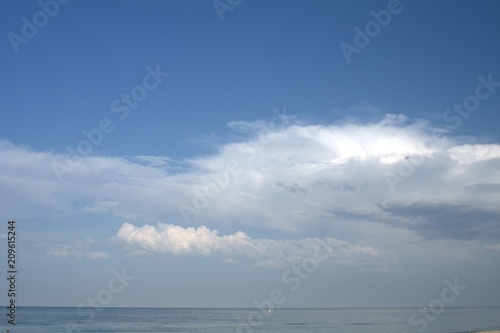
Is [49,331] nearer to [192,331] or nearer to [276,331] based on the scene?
[192,331]

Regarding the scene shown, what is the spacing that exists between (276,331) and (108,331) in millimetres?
36118

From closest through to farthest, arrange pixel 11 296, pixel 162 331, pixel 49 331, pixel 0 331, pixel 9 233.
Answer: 1. pixel 9 233
2. pixel 11 296
3. pixel 0 331
4. pixel 49 331
5. pixel 162 331

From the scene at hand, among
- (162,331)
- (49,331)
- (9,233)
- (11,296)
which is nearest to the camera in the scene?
(9,233)

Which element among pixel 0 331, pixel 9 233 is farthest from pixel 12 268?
pixel 0 331

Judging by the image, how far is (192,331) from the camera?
375 feet

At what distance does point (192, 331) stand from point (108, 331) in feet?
59.1

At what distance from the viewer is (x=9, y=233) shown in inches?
1427

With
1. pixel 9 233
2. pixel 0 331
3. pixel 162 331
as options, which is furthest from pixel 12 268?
pixel 162 331

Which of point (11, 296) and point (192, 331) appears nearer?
point (11, 296)

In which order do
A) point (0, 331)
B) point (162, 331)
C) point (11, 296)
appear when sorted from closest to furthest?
point (11, 296) < point (0, 331) < point (162, 331)

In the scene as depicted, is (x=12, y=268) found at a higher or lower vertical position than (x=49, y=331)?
higher

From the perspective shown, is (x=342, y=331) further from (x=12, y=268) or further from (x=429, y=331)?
(x=12, y=268)

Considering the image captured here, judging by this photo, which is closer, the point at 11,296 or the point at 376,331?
the point at 11,296

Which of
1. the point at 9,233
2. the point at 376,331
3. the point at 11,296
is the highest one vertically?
the point at 9,233
